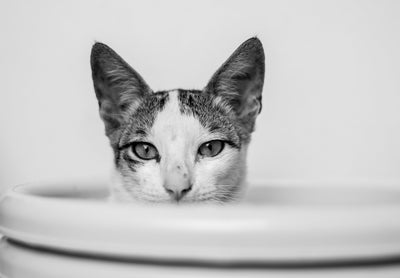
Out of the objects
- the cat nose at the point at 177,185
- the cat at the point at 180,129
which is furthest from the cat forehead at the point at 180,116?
the cat nose at the point at 177,185

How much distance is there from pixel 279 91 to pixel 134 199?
58 cm

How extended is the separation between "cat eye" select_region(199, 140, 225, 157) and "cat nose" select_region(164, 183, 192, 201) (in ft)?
0.41

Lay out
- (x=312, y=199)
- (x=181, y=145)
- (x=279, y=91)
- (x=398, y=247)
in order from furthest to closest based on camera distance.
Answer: (x=279, y=91) → (x=312, y=199) → (x=181, y=145) → (x=398, y=247)

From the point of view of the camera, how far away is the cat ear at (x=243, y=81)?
0.94m

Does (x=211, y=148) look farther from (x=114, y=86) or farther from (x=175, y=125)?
(x=114, y=86)

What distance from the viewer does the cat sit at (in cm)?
86

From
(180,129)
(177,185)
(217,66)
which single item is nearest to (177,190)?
(177,185)

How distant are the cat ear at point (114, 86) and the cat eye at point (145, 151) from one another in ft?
0.34

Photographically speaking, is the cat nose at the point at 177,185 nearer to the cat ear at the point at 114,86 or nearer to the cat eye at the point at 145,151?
the cat eye at the point at 145,151

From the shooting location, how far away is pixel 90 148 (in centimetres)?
→ 138

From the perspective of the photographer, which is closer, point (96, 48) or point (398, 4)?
point (96, 48)

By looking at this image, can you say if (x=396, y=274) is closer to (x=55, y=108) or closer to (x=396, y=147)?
(x=396, y=147)

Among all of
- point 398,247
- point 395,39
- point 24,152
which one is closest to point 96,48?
point 24,152

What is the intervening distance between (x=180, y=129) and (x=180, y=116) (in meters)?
0.05
